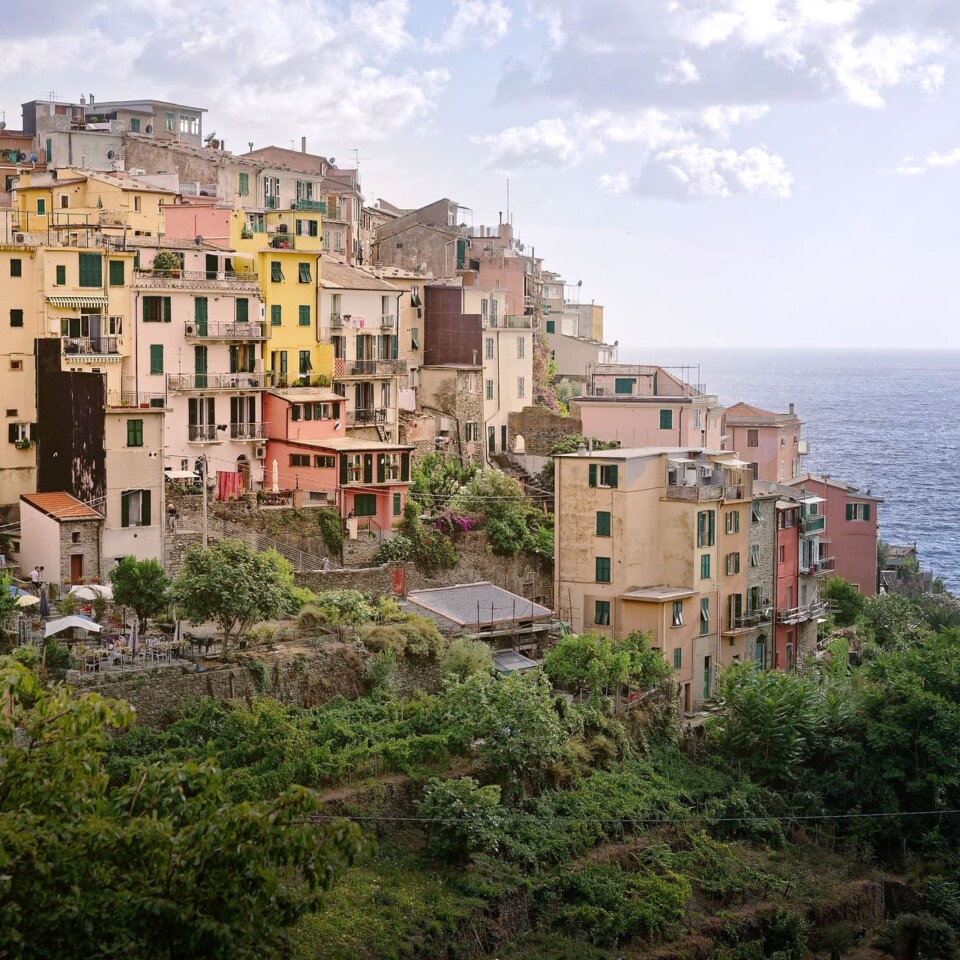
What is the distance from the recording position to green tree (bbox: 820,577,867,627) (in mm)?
60844

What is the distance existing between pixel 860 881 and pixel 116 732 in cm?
1795

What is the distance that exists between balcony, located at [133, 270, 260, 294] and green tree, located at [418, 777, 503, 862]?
68.7 feet

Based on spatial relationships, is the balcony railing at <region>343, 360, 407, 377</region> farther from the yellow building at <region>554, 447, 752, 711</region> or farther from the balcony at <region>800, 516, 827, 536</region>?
the balcony at <region>800, 516, 827, 536</region>

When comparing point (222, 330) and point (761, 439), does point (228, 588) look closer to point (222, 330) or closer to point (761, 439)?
point (222, 330)

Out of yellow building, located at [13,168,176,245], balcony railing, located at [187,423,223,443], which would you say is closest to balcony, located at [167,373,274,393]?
balcony railing, located at [187,423,223,443]

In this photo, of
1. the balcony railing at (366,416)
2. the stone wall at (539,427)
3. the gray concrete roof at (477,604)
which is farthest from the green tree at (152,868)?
the stone wall at (539,427)

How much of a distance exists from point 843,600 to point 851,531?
21.6 ft

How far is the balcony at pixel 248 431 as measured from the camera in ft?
169

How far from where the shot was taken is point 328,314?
185 ft

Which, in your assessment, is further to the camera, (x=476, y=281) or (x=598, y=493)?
(x=476, y=281)

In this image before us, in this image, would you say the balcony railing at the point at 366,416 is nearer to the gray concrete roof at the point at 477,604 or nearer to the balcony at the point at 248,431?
the balcony at the point at 248,431

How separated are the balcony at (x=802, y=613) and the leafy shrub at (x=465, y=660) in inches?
574

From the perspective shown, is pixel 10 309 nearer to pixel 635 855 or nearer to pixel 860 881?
pixel 635 855

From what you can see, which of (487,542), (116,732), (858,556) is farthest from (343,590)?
(858,556)
